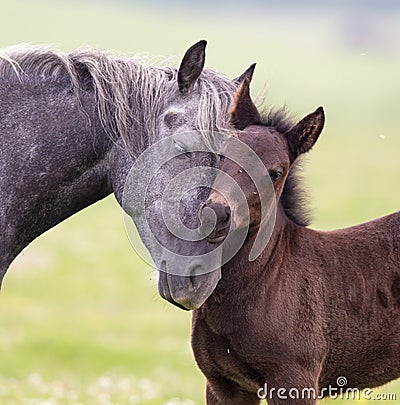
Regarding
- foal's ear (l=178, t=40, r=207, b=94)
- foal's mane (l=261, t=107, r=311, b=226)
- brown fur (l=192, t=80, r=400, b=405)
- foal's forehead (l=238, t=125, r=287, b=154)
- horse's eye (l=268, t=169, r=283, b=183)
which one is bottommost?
brown fur (l=192, t=80, r=400, b=405)

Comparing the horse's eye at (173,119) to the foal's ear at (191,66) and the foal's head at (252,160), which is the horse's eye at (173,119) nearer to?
the foal's ear at (191,66)

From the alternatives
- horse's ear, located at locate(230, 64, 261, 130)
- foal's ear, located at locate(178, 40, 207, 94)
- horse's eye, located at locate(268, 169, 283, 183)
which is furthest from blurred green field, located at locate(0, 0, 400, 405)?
horse's eye, located at locate(268, 169, 283, 183)

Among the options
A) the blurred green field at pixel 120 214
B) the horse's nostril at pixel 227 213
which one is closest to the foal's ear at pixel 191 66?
the blurred green field at pixel 120 214

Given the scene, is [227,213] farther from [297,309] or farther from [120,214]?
[120,214]

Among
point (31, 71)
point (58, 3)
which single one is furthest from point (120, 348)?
point (58, 3)

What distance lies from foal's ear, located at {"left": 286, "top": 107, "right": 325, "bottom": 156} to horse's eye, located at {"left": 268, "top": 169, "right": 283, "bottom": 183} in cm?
23

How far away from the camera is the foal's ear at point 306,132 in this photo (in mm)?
4566

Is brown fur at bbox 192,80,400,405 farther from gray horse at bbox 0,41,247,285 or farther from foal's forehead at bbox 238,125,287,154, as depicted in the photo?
gray horse at bbox 0,41,247,285

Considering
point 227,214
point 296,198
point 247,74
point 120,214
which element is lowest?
point 120,214

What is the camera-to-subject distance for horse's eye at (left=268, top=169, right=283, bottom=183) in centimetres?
446

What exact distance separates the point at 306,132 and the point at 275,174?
0.33 meters

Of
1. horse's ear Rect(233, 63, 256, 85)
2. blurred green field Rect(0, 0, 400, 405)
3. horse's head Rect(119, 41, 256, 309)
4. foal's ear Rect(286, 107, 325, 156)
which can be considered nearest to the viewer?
horse's head Rect(119, 41, 256, 309)

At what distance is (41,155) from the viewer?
489 centimetres

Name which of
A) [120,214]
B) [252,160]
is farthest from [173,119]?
[120,214]
